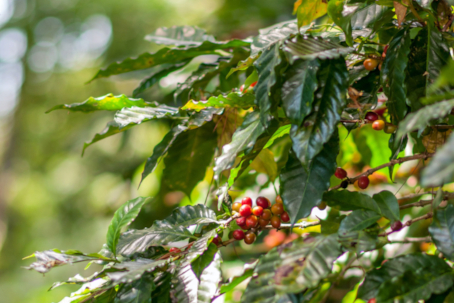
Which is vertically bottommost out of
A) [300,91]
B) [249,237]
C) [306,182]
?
[249,237]

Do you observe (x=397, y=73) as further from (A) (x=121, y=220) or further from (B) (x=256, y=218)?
(A) (x=121, y=220)

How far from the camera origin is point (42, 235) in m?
3.01

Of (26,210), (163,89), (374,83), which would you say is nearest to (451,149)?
(374,83)

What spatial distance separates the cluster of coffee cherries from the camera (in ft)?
1.54

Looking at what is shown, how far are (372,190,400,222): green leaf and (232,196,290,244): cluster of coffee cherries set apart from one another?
4.9 inches

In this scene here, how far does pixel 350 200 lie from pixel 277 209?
0.34ft

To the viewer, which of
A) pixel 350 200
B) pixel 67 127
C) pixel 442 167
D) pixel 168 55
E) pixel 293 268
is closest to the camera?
pixel 442 167

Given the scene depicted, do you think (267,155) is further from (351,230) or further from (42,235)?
(42,235)

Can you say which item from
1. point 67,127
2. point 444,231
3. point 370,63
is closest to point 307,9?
point 370,63

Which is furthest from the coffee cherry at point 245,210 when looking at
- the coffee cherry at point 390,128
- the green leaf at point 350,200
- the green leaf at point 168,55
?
the green leaf at point 168,55

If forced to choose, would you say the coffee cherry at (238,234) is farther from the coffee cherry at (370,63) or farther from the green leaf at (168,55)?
the green leaf at (168,55)

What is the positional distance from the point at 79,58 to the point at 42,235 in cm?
162

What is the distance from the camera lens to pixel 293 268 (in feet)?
1.03

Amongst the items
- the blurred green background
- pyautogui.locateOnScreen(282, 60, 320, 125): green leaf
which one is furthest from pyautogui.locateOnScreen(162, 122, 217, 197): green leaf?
the blurred green background
